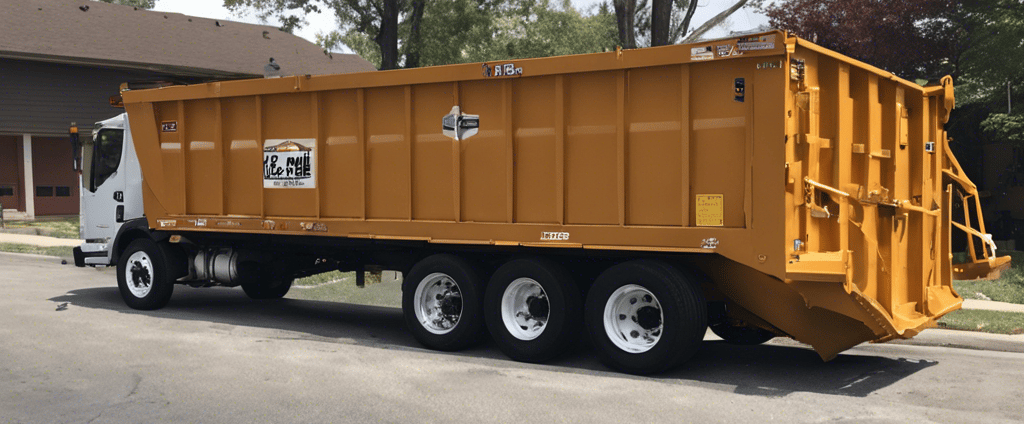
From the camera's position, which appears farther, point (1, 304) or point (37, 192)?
point (37, 192)

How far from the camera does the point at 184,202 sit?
39.8 feet

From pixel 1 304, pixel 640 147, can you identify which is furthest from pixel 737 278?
pixel 1 304

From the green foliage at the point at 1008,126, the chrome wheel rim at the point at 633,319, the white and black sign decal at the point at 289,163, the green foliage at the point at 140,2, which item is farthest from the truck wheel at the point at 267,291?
the green foliage at the point at 140,2

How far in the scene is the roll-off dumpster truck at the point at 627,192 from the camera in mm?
7727

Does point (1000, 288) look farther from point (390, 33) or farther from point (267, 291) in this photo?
point (390, 33)

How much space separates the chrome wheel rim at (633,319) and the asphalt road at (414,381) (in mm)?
329

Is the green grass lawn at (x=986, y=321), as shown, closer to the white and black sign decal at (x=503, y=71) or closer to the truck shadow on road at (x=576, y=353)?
the truck shadow on road at (x=576, y=353)

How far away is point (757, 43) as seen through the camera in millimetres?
7539

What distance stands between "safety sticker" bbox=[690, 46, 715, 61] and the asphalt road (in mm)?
2709

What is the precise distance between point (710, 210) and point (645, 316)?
3.56 feet

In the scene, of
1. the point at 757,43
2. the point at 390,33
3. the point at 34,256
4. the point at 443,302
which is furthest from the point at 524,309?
the point at 390,33

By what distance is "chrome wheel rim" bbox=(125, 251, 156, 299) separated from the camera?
12.5 metres

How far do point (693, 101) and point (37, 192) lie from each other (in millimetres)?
32234

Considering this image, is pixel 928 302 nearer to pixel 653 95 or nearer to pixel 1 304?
pixel 653 95
